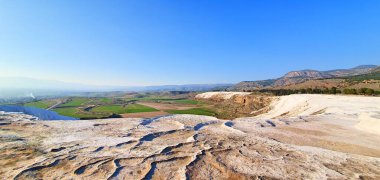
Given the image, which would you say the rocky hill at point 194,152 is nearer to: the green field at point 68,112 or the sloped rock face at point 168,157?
the sloped rock face at point 168,157

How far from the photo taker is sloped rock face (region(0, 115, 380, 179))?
8836 millimetres

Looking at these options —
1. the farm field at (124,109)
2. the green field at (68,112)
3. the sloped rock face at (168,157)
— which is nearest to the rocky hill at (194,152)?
the sloped rock face at (168,157)

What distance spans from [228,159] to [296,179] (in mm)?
2910

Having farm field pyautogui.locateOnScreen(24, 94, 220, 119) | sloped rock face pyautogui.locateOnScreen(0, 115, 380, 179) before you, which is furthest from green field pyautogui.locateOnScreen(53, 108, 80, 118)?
sloped rock face pyautogui.locateOnScreen(0, 115, 380, 179)

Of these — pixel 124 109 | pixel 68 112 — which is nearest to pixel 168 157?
pixel 68 112

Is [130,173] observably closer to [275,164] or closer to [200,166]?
[200,166]

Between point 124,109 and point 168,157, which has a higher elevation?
point 168,157

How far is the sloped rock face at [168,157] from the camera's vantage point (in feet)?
29.0

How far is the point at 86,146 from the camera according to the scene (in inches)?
490

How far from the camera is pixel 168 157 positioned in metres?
10.6

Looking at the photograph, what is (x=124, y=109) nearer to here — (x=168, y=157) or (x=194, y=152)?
(x=194, y=152)

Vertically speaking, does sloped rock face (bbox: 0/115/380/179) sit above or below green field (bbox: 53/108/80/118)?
above

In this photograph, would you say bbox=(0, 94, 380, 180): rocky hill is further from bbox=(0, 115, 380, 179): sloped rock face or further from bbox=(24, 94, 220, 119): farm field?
bbox=(24, 94, 220, 119): farm field

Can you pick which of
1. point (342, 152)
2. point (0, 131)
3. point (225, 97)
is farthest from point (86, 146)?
point (225, 97)
